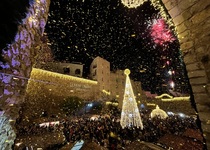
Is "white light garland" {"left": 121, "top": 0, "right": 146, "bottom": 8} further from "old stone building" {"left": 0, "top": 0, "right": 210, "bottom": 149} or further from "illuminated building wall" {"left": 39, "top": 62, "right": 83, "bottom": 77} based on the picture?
"illuminated building wall" {"left": 39, "top": 62, "right": 83, "bottom": 77}

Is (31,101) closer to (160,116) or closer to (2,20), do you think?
(160,116)

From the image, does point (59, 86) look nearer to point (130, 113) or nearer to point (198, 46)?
point (130, 113)

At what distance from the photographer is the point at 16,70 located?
2264mm

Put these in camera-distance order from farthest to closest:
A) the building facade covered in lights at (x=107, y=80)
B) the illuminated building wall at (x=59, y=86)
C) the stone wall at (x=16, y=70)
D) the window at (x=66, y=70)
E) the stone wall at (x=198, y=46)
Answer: the building facade covered in lights at (x=107, y=80)
the window at (x=66, y=70)
the illuminated building wall at (x=59, y=86)
the stone wall at (x=198, y=46)
the stone wall at (x=16, y=70)

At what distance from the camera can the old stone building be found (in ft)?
6.93

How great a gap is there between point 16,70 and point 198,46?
10.3ft

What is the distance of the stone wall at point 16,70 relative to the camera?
2039 millimetres

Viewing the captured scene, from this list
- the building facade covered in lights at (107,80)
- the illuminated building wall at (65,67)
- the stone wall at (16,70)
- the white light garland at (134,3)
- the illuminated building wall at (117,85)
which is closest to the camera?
the stone wall at (16,70)

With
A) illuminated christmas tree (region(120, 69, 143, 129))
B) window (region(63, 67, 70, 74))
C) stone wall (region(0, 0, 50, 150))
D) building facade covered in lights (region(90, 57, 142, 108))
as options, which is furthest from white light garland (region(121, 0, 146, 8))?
building facade covered in lights (region(90, 57, 142, 108))

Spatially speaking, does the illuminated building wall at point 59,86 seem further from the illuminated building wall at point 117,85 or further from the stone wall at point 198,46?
the stone wall at point 198,46

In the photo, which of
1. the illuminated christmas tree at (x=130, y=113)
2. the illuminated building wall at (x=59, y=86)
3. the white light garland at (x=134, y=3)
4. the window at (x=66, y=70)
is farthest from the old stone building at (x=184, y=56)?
the window at (x=66, y=70)

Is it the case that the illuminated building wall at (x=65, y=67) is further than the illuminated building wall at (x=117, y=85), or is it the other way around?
the illuminated building wall at (x=117, y=85)

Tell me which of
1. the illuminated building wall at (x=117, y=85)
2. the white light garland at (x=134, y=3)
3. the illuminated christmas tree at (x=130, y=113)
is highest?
the illuminated building wall at (x=117, y=85)

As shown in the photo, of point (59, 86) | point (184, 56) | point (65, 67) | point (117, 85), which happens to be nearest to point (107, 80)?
→ point (117, 85)
